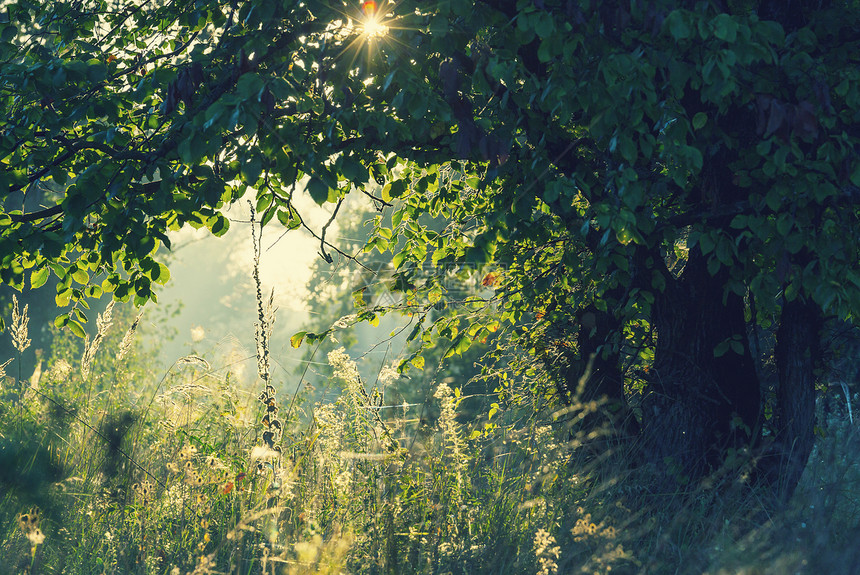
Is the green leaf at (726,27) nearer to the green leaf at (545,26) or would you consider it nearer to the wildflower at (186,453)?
the green leaf at (545,26)

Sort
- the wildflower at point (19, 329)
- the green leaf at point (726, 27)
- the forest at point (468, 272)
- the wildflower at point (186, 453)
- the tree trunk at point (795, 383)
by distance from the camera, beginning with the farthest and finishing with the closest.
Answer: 1. the wildflower at point (19, 329)
2. the tree trunk at point (795, 383)
3. the wildflower at point (186, 453)
4. the forest at point (468, 272)
5. the green leaf at point (726, 27)

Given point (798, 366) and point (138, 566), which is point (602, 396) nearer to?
point (798, 366)

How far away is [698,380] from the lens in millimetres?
4719

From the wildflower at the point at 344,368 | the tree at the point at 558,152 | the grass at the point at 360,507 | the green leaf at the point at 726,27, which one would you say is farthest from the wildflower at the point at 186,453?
the green leaf at the point at 726,27

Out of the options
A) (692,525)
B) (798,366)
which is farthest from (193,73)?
(798,366)

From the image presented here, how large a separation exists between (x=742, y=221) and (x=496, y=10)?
1.83 metres

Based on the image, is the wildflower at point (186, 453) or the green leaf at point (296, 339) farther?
the green leaf at point (296, 339)

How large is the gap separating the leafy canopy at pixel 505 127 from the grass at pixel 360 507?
1.00 m

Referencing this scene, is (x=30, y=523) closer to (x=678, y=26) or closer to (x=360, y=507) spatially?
(x=360, y=507)

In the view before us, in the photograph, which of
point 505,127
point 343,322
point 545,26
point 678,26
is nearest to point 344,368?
point 343,322

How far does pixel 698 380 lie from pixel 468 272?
1.84 meters

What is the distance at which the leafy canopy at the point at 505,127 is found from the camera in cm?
340

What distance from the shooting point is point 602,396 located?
5191 mm

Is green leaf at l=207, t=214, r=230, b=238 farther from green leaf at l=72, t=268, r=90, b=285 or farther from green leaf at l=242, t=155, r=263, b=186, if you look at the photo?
green leaf at l=242, t=155, r=263, b=186
